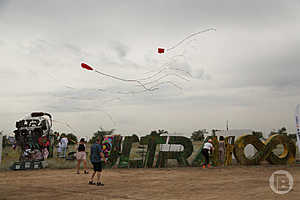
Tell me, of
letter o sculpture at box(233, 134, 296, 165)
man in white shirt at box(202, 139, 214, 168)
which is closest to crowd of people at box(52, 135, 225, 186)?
man in white shirt at box(202, 139, 214, 168)

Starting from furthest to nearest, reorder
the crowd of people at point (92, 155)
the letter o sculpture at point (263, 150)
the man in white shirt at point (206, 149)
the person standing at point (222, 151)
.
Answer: the person standing at point (222, 151) < the letter o sculpture at point (263, 150) < the man in white shirt at point (206, 149) < the crowd of people at point (92, 155)

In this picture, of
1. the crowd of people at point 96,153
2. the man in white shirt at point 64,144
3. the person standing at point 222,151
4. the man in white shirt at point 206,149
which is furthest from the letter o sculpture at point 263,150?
the man in white shirt at point 64,144

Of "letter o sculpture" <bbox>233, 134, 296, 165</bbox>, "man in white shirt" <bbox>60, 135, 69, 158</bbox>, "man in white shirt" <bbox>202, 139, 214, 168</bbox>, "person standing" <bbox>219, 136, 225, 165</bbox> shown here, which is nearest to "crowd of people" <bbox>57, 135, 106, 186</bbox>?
"man in white shirt" <bbox>60, 135, 69, 158</bbox>

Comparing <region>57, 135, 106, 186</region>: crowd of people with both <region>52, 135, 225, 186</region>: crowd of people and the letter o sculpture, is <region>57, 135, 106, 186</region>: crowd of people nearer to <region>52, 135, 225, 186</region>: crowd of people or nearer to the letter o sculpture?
<region>52, 135, 225, 186</region>: crowd of people

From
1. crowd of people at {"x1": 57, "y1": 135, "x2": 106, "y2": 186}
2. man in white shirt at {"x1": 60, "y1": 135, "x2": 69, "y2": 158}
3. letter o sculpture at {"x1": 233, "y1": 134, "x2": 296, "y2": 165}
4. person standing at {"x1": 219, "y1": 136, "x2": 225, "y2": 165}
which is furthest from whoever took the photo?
man in white shirt at {"x1": 60, "y1": 135, "x2": 69, "y2": 158}

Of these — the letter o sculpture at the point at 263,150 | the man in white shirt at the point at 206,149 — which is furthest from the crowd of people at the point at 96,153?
the letter o sculpture at the point at 263,150

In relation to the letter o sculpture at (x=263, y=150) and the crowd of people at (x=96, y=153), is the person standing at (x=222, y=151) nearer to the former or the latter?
the crowd of people at (x=96, y=153)

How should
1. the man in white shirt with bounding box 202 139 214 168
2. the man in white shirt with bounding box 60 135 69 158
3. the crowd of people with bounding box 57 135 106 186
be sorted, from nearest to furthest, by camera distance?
the crowd of people with bounding box 57 135 106 186 → the man in white shirt with bounding box 202 139 214 168 → the man in white shirt with bounding box 60 135 69 158

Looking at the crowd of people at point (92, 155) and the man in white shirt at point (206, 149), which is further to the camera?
the man in white shirt at point (206, 149)

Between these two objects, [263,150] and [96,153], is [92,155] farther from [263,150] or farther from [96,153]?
[263,150]

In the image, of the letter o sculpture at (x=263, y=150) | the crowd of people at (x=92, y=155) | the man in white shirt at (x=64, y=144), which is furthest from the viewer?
the man in white shirt at (x=64, y=144)

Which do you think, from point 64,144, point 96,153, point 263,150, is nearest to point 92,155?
point 96,153

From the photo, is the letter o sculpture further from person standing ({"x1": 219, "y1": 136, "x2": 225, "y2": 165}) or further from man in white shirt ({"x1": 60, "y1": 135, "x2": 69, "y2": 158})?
man in white shirt ({"x1": 60, "y1": 135, "x2": 69, "y2": 158})

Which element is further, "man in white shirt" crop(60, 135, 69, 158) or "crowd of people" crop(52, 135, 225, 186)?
"man in white shirt" crop(60, 135, 69, 158)
